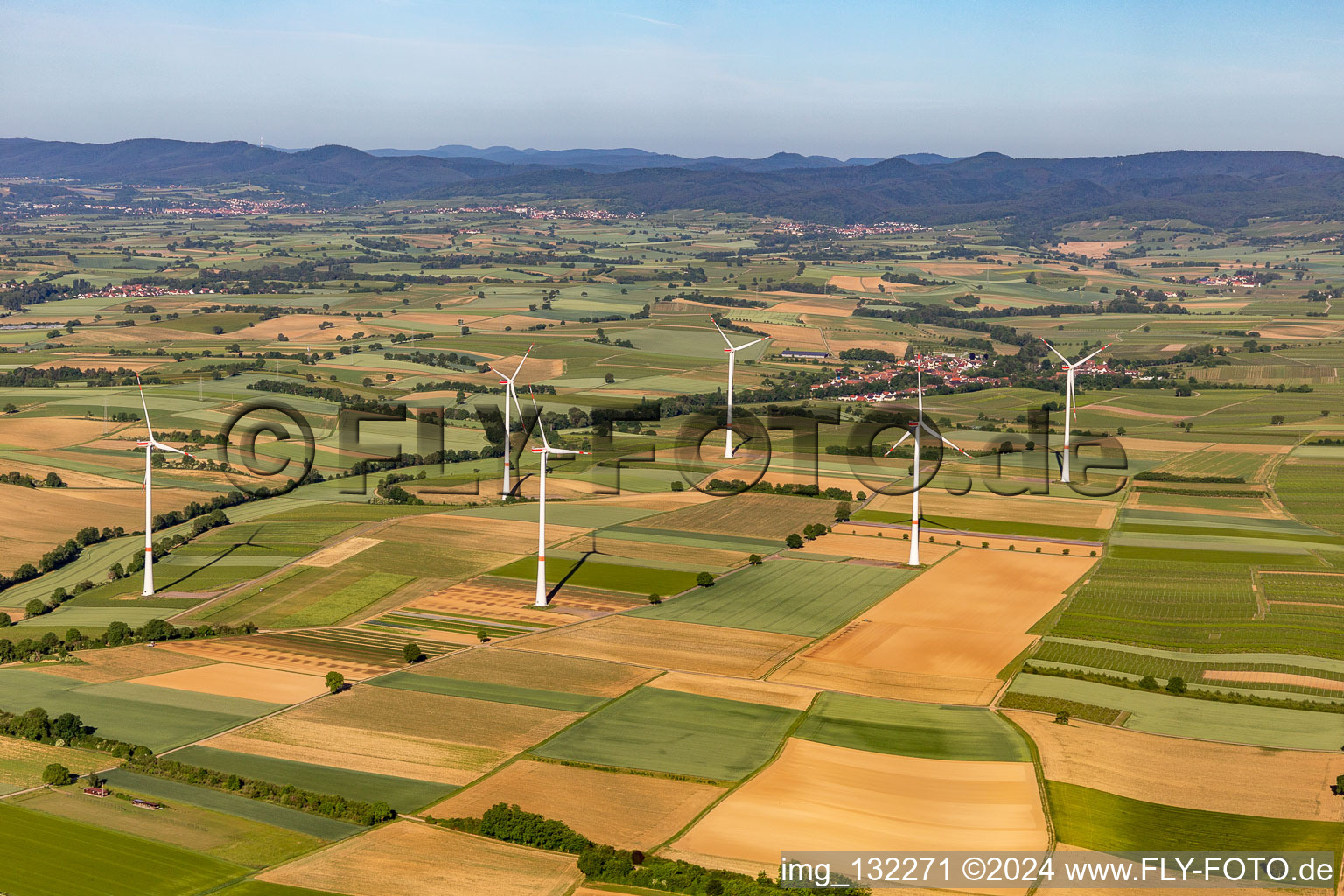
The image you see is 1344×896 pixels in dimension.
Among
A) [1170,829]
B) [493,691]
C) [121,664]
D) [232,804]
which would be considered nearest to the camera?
[1170,829]

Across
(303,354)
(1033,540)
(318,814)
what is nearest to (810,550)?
(1033,540)

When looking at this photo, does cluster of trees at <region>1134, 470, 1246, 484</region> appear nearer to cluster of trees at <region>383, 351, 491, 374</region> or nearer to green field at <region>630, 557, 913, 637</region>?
green field at <region>630, 557, 913, 637</region>

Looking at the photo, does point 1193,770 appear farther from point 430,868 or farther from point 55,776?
point 55,776

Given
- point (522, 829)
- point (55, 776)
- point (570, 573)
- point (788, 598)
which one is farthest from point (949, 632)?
point (55, 776)

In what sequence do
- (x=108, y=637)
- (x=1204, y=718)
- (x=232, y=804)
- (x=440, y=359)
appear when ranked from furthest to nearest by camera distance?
(x=440, y=359)
(x=108, y=637)
(x=1204, y=718)
(x=232, y=804)

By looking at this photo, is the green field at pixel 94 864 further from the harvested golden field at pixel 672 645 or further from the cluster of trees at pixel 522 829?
the harvested golden field at pixel 672 645
